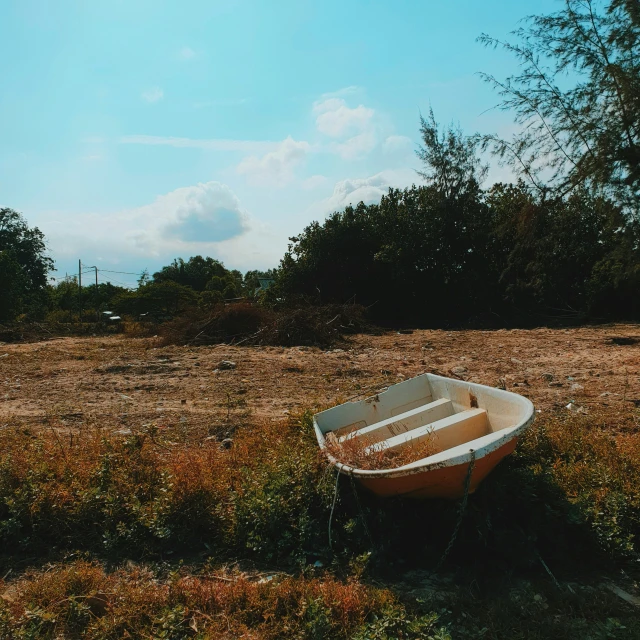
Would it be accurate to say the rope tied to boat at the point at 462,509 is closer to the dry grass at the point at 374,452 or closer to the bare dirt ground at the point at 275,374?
the dry grass at the point at 374,452

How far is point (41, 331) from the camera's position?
14.8m

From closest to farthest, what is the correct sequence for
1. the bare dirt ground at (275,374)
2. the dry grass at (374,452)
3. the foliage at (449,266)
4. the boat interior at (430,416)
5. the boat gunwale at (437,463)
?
1. the boat gunwale at (437,463)
2. the dry grass at (374,452)
3. the boat interior at (430,416)
4. the bare dirt ground at (275,374)
5. the foliage at (449,266)

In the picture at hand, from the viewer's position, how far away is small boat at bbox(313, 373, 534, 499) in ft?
9.54

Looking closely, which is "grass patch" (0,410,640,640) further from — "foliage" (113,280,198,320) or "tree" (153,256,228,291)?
"tree" (153,256,228,291)

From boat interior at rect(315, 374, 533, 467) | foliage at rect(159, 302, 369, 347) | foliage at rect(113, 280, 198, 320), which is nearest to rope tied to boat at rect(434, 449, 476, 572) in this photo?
boat interior at rect(315, 374, 533, 467)

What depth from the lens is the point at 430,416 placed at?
4.35 meters

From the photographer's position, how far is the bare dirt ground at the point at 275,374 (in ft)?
19.2

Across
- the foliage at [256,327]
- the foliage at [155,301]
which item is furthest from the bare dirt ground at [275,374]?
the foliage at [155,301]

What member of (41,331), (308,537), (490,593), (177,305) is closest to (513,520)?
(490,593)

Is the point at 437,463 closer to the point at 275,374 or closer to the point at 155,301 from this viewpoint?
the point at 275,374

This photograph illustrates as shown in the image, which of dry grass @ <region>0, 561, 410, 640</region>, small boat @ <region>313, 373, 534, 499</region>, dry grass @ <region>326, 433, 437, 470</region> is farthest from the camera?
dry grass @ <region>326, 433, 437, 470</region>

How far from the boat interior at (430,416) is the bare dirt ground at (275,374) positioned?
1.23 meters

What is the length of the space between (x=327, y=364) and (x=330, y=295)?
8674 mm

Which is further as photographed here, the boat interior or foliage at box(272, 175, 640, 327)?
foliage at box(272, 175, 640, 327)
